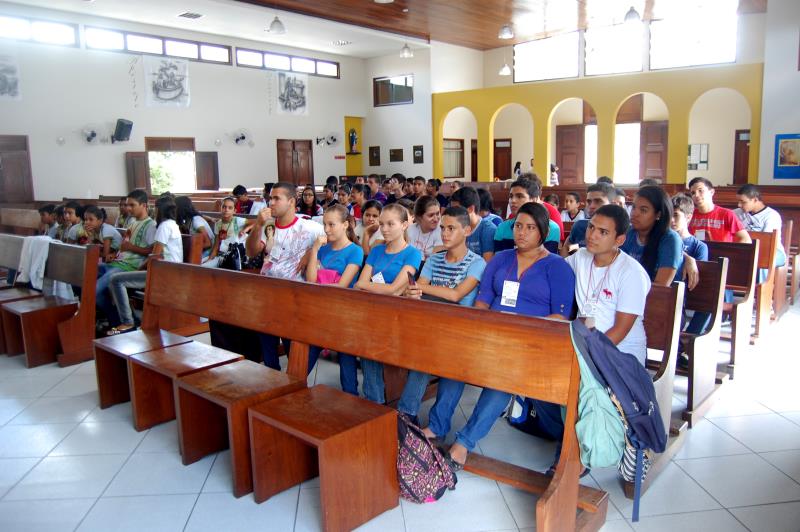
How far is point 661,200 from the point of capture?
340cm

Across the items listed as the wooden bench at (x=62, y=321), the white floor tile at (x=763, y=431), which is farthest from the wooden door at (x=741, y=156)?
the wooden bench at (x=62, y=321)

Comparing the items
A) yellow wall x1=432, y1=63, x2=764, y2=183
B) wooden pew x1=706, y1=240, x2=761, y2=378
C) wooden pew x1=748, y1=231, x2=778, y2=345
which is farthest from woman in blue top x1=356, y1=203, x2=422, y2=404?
yellow wall x1=432, y1=63, x2=764, y2=183

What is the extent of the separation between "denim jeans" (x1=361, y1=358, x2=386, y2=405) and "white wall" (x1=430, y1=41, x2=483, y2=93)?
12.9 metres

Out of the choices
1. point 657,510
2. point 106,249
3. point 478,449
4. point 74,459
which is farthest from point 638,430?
point 106,249

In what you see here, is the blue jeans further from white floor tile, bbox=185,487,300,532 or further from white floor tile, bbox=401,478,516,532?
white floor tile, bbox=185,487,300,532

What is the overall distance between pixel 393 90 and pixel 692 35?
699 cm

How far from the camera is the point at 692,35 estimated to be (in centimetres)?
1304

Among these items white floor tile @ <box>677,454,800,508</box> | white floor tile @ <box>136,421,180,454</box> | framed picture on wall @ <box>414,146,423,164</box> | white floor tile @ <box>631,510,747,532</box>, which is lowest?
white floor tile @ <box>631,510,747,532</box>

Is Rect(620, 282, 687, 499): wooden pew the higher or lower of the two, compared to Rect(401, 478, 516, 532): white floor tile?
higher

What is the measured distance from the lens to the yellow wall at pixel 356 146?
661 inches

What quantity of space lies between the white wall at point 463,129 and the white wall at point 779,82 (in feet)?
24.8

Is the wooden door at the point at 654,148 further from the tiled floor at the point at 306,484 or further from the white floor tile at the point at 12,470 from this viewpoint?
the white floor tile at the point at 12,470

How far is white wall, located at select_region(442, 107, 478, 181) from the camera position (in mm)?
16547

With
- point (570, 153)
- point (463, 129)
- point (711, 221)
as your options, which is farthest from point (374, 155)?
point (711, 221)
